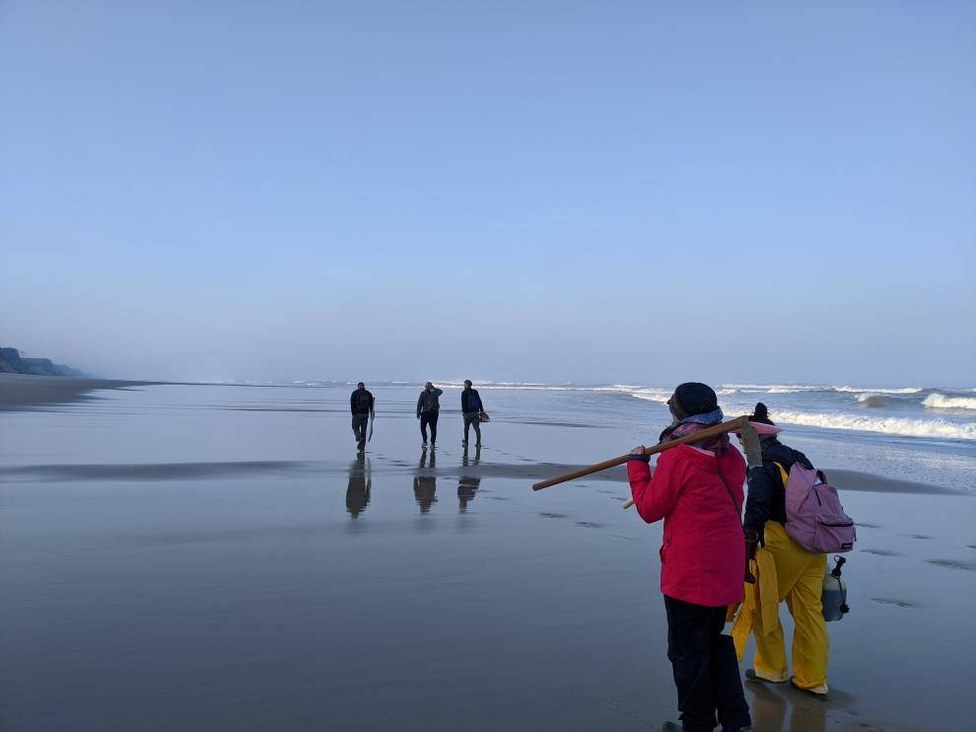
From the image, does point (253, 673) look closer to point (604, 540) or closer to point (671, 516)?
point (671, 516)

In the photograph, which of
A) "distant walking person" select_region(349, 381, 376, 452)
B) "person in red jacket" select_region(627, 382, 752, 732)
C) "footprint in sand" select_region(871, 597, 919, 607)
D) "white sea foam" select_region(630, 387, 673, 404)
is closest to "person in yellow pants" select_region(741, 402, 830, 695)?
"person in red jacket" select_region(627, 382, 752, 732)

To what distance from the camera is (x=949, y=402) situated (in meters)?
41.6

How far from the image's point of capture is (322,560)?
21.4ft

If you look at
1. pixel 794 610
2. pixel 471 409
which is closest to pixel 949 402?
pixel 471 409

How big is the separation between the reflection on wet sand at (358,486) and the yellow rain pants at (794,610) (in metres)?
5.37

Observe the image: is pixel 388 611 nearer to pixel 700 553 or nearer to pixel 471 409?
pixel 700 553

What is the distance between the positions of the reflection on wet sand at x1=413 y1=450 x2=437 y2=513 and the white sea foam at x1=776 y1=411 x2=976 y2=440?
1859 centimetres

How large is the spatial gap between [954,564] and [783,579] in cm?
405

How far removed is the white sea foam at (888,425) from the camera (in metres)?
25.1

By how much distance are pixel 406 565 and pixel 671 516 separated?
11.5 ft

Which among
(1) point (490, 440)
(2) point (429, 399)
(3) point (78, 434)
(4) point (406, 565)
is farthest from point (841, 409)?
(4) point (406, 565)

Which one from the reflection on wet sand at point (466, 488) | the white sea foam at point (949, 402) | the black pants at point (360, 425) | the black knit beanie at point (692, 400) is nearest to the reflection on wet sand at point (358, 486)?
the black pants at point (360, 425)

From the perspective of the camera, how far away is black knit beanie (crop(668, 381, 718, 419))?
355 cm

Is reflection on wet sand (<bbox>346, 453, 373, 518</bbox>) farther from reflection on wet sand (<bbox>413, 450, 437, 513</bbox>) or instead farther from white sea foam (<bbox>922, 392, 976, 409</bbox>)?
white sea foam (<bbox>922, 392, 976, 409</bbox>)
